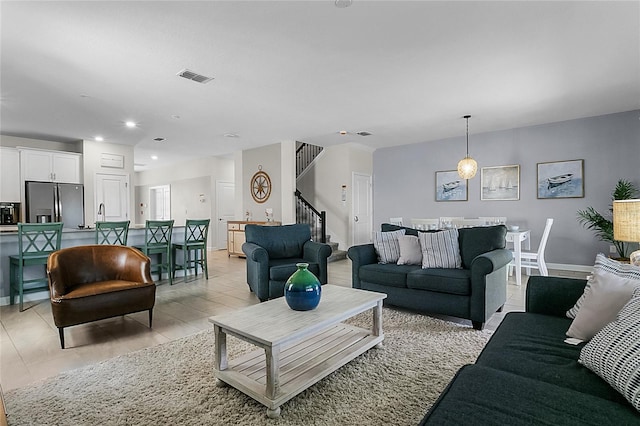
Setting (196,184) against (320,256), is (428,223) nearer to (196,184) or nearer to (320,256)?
(320,256)

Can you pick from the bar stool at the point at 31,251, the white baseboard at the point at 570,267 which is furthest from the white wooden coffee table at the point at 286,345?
the white baseboard at the point at 570,267

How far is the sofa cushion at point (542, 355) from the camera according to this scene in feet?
4.12

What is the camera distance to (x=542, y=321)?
188 centimetres

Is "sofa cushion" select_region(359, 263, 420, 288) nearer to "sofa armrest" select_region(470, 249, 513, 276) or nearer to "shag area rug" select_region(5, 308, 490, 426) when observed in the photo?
"sofa armrest" select_region(470, 249, 513, 276)

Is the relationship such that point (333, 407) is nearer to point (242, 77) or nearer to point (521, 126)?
point (242, 77)

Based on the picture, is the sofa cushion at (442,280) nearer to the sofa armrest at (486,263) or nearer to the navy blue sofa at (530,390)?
the sofa armrest at (486,263)

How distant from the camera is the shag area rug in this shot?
1.73 meters

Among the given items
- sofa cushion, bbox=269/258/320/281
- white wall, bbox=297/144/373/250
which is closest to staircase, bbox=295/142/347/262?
white wall, bbox=297/144/373/250

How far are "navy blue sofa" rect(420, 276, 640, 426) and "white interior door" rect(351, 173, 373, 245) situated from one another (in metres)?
6.34

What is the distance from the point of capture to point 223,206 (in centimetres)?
956

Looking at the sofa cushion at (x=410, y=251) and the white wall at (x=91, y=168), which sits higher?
the white wall at (x=91, y=168)

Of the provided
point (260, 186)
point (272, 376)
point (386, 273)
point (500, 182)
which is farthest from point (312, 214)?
point (272, 376)

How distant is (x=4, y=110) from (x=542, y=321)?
6.71 meters

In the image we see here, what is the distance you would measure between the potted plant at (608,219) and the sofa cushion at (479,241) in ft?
9.81
